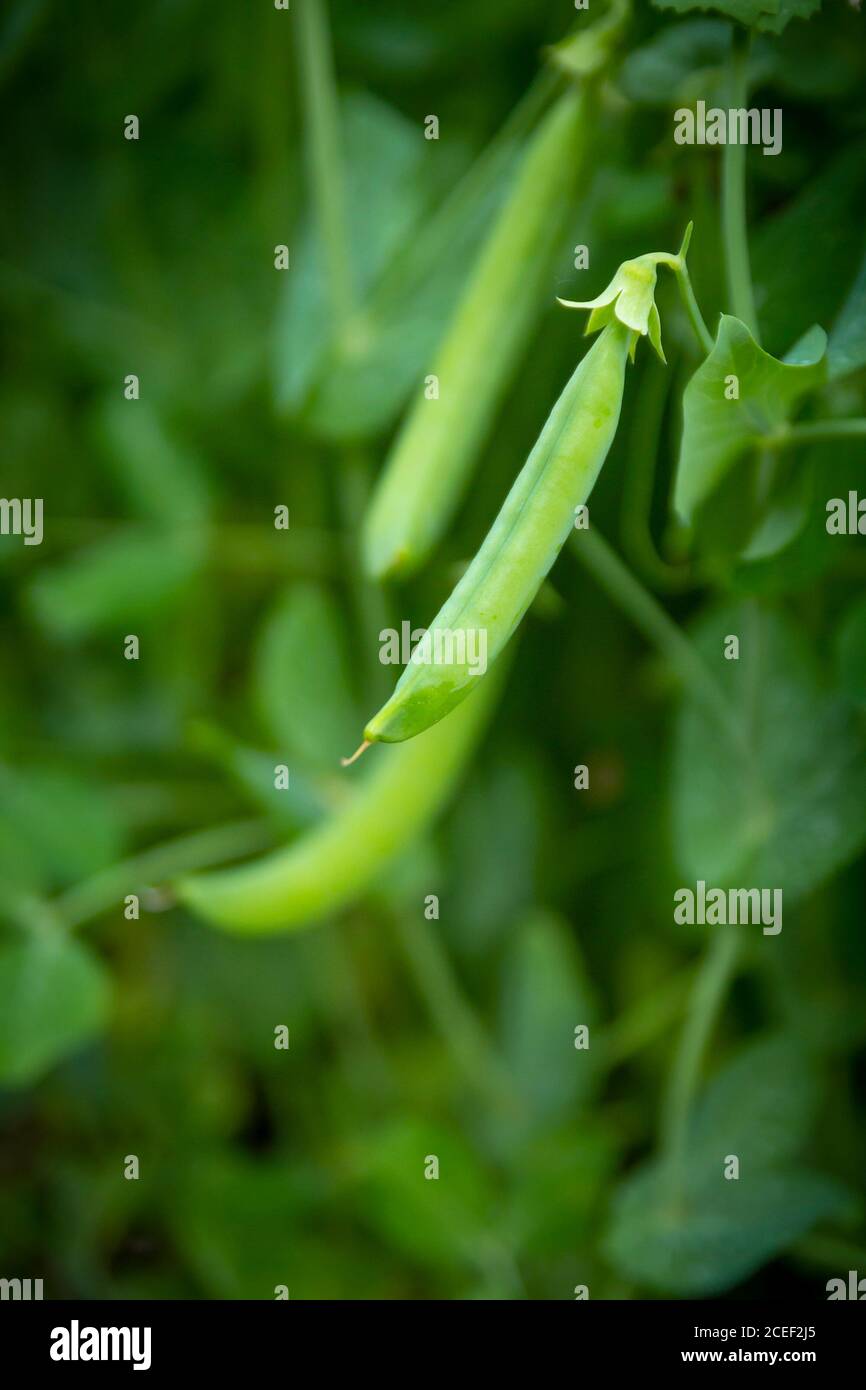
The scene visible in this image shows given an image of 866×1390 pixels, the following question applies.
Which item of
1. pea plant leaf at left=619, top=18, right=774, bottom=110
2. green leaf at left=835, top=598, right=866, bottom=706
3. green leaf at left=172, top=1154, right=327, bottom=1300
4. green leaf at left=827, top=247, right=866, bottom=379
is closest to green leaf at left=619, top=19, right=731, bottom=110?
pea plant leaf at left=619, top=18, right=774, bottom=110

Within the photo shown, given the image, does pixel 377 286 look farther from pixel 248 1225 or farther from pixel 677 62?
pixel 248 1225

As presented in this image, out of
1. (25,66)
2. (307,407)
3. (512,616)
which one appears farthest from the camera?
(25,66)

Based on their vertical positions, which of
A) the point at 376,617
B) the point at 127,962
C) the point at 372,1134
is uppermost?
the point at 376,617

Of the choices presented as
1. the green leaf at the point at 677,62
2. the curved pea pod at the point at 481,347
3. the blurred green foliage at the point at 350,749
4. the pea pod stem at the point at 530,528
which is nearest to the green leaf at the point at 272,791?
the blurred green foliage at the point at 350,749

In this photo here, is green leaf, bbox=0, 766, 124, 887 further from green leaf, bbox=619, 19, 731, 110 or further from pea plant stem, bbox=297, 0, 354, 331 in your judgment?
green leaf, bbox=619, 19, 731, 110

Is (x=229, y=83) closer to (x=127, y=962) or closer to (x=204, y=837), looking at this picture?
(x=204, y=837)

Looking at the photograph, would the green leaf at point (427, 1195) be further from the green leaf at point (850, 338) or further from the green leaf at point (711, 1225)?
the green leaf at point (850, 338)
